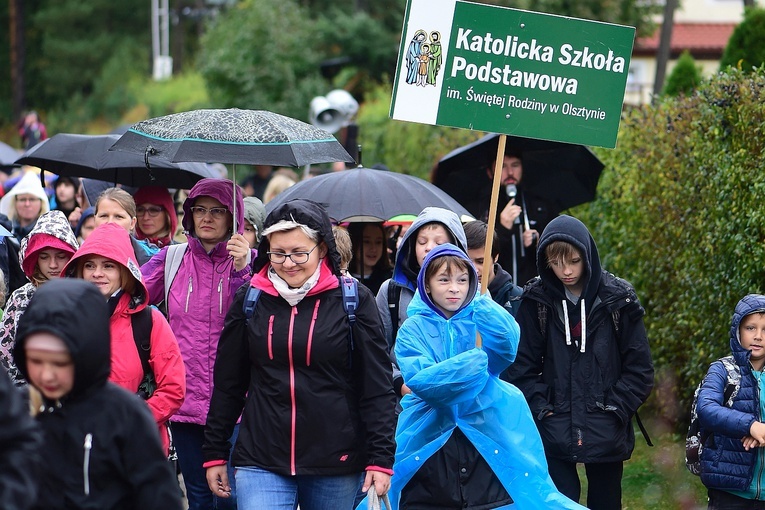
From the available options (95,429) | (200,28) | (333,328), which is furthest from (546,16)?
(200,28)

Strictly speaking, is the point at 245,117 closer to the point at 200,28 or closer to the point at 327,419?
the point at 327,419

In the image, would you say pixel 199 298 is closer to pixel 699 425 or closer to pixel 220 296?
pixel 220 296

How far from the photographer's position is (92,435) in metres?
3.90

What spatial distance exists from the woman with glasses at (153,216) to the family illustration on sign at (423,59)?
2.65 meters

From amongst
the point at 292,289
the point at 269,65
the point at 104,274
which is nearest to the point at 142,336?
the point at 104,274

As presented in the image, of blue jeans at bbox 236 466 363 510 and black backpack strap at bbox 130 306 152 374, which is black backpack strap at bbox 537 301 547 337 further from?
black backpack strap at bbox 130 306 152 374

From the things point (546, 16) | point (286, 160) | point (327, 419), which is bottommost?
point (327, 419)

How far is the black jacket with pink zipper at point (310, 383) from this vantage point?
5227 mm

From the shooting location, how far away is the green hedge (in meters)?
8.11

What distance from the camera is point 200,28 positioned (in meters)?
Answer: 65.9

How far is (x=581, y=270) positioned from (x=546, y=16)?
1316mm

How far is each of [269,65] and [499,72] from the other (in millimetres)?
26217

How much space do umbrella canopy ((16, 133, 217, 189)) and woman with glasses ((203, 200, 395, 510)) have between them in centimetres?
333

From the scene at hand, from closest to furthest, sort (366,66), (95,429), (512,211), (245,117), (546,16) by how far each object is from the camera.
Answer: (95,429)
(546,16)
(245,117)
(512,211)
(366,66)
